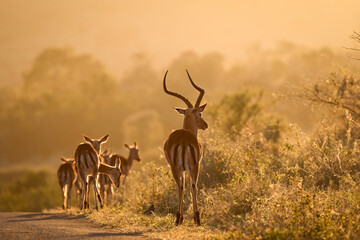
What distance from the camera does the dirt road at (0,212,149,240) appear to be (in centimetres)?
1027

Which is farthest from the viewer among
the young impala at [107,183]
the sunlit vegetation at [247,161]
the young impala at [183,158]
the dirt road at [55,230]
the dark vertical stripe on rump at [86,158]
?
the young impala at [107,183]

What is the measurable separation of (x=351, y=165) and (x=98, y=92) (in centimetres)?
8576

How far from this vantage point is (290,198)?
429 inches

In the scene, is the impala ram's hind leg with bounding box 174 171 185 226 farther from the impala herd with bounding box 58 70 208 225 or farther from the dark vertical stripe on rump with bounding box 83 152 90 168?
the dark vertical stripe on rump with bounding box 83 152 90 168

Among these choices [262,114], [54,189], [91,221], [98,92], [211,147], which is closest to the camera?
[91,221]

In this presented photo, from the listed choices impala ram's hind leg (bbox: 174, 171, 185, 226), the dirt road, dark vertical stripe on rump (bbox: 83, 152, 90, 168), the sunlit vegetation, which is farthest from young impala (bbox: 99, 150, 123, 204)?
impala ram's hind leg (bbox: 174, 171, 185, 226)

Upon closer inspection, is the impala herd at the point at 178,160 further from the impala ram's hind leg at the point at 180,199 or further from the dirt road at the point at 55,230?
the dirt road at the point at 55,230

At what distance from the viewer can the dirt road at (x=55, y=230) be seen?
1027cm

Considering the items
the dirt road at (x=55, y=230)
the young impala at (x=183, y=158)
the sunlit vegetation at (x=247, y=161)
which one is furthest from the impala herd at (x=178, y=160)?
the dirt road at (x=55, y=230)

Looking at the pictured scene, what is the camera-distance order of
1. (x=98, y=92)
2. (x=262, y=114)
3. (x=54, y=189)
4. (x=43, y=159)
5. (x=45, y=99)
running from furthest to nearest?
(x=98, y=92), (x=45, y=99), (x=43, y=159), (x=54, y=189), (x=262, y=114)

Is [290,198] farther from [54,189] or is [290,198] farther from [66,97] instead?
[66,97]

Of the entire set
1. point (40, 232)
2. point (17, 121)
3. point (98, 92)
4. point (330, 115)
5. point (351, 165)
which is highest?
point (98, 92)

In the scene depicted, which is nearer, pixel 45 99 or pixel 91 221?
pixel 91 221

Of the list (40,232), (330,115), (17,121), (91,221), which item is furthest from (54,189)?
(17,121)
